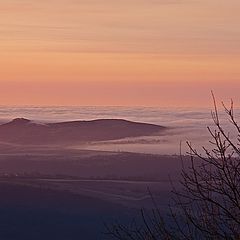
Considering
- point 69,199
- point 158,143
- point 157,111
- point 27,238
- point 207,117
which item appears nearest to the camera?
point 27,238

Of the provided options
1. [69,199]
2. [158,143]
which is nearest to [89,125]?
[158,143]

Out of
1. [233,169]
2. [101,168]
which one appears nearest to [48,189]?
[101,168]

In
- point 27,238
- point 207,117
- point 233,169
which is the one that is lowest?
point 27,238

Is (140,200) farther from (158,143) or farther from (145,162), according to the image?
(158,143)

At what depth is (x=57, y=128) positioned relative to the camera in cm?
9575

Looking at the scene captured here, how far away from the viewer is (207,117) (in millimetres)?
94688

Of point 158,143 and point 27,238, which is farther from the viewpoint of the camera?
point 158,143

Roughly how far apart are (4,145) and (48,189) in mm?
32470

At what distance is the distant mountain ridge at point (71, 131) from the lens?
88188mm

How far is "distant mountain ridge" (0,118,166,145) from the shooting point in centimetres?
8819

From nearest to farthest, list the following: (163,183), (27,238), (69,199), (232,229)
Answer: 1. (232,229)
2. (27,238)
3. (69,199)
4. (163,183)

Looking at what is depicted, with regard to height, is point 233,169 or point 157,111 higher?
point 157,111

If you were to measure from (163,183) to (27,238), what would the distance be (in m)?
15.1

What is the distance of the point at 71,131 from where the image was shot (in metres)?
94.2
